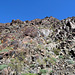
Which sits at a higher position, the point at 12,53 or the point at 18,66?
the point at 12,53

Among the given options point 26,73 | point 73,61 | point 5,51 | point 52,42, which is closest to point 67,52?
point 73,61

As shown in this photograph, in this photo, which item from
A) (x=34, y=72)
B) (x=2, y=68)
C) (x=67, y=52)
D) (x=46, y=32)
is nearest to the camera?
(x=2, y=68)

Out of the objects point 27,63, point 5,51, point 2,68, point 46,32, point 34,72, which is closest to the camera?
point 2,68

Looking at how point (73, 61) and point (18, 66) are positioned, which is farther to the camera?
point (73, 61)

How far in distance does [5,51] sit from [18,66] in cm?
352

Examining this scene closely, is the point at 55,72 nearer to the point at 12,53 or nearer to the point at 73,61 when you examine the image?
the point at 73,61

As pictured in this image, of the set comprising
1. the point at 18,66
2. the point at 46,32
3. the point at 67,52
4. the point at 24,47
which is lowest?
the point at 18,66

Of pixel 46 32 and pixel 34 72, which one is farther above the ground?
pixel 46 32

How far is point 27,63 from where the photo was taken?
12375mm

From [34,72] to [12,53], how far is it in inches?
150

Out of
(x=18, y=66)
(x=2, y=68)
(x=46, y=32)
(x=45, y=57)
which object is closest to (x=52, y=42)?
(x=46, y=32)

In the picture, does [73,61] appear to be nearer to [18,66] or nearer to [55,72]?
[55,72]

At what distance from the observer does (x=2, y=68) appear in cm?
1059

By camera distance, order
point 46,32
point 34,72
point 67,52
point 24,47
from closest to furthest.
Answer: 1. point 34,72
2. point 24,47
3. point 67,52
4. point 46,32
